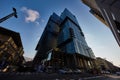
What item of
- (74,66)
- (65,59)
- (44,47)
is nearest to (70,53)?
(65,59)

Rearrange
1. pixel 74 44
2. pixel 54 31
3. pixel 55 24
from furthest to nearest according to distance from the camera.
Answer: pixel 55 24 → pixel 54 31 → pixel 74 44

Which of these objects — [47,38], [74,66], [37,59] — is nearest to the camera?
[74,66]

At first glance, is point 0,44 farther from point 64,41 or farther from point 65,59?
point 64,41

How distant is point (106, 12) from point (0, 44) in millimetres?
17971

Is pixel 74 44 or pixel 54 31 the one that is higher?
pixel 54 31

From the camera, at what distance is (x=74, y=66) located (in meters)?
32.8

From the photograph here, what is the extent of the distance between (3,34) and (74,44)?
91.0ft

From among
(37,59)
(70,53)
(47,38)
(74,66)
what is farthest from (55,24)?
(74,66)

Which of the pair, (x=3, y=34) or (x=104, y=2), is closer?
(x=104, y=2)

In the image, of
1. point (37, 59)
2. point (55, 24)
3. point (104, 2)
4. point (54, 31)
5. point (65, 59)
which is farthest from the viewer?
point (55, 24)

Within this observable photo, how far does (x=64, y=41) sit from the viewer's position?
46219 mm

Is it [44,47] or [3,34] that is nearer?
[3,34]

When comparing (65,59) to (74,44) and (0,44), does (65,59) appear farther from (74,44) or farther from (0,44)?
(0,44)

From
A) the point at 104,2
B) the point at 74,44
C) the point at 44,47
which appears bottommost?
the point at 104,2
